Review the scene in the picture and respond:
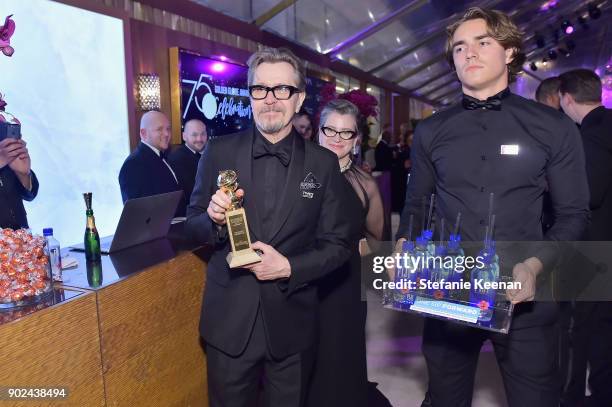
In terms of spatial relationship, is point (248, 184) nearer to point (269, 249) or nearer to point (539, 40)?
point (269, 249)

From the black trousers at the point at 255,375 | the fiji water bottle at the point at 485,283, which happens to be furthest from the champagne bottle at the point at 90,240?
the fiji water bottle at the point at 485,283

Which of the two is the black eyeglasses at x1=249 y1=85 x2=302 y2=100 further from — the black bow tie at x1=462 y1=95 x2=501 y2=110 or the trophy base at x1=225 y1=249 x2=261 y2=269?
the black bow tie at x1=462 y1=95 x2=501 y2=110

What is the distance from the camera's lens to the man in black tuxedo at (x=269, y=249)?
5.16 feet

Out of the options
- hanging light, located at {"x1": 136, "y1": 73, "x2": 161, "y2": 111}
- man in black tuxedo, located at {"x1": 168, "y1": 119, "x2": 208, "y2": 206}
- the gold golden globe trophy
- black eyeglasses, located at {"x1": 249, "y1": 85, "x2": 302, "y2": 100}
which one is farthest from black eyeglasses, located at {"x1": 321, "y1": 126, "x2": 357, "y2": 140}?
hanging light, located at {"x1": 136, "y1": 73, "x2": 161, "y2": 111}

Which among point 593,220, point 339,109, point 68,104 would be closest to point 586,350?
point 593,220

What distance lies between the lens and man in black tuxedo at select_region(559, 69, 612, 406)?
2.31 m

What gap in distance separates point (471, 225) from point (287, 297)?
27.3 inches

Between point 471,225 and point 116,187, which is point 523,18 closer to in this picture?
point 116,187

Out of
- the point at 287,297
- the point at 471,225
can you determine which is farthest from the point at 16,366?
the point at 471,225

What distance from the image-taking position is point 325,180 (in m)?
1.70

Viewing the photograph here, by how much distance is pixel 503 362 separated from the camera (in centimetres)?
162

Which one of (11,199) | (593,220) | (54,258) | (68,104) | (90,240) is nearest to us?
(54,258)

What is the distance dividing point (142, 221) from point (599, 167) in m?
2.19

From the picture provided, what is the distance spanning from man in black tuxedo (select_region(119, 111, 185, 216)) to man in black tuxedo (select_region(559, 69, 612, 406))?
2917mm
